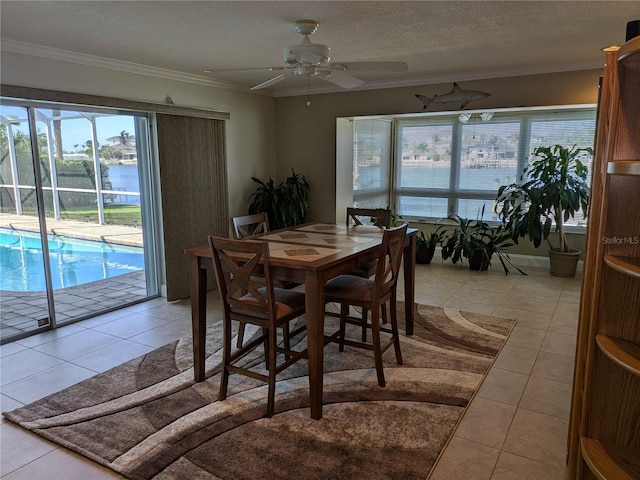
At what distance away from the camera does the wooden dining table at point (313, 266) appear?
244cm

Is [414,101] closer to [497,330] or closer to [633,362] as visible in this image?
[497,330]

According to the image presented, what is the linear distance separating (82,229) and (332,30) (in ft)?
9.73

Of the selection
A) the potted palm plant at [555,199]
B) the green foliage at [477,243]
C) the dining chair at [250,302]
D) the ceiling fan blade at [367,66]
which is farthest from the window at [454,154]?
the dining chair at [250,302]

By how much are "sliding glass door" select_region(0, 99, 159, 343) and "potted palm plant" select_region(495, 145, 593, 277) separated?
4.26 m

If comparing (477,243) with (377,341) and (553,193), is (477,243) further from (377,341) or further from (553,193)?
(377,341)

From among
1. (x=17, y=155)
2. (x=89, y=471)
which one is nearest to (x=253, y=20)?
(x=17, y=155)

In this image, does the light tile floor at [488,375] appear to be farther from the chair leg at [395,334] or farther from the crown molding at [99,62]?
the crown molding at [99,62]

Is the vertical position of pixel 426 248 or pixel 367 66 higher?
pixel 367 66

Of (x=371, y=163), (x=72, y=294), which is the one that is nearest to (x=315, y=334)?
(x=72, y=294)

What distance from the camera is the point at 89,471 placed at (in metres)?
2.10

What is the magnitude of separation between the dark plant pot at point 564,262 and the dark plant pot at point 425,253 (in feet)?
4.76

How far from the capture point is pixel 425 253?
611 centimetres

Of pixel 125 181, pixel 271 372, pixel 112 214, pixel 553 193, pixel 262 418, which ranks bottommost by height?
pixel 262 418

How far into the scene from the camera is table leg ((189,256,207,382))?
2.81 m
